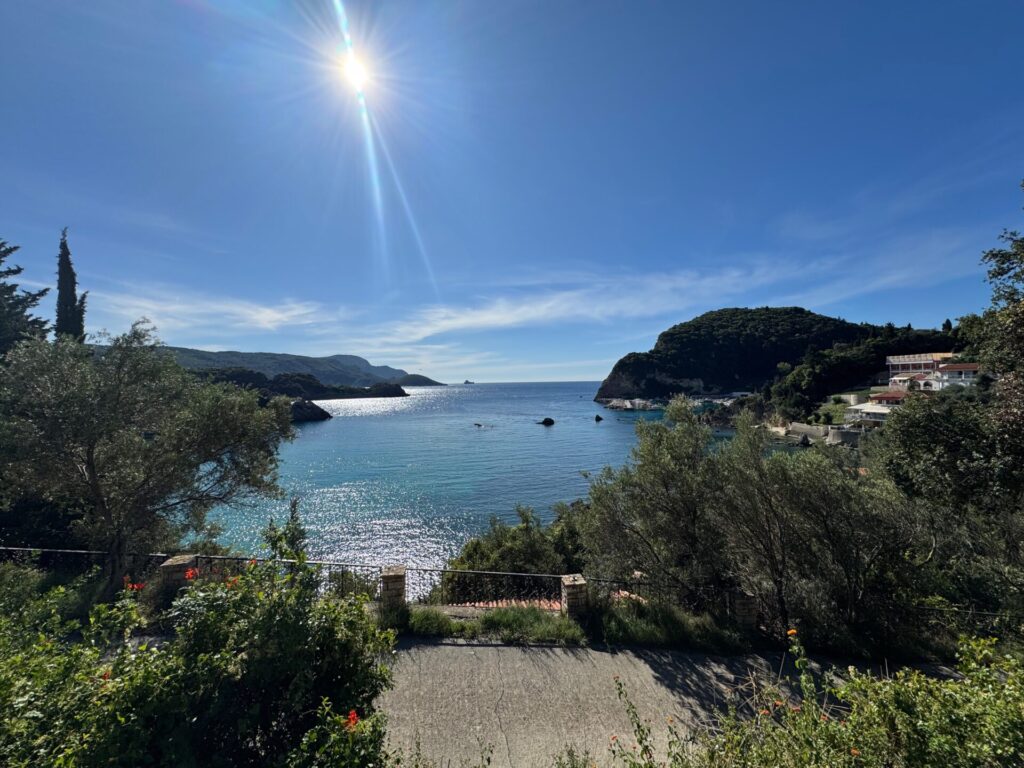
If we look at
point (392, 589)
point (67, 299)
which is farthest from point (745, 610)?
point (67, 299)

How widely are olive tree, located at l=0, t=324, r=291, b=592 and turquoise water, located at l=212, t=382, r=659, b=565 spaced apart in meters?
11.0

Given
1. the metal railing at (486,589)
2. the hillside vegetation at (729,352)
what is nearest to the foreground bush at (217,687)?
the metal railing at (486,589)

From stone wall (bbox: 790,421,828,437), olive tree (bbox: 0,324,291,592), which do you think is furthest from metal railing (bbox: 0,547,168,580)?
stone wall (bbox: 790,421,828,437)

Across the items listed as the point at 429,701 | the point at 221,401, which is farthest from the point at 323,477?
the point at 429,701

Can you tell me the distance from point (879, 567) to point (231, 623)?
11.8 m

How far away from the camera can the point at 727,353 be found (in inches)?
4737

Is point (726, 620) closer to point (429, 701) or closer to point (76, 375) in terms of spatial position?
point (429, 701)

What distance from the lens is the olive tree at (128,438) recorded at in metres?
9.59

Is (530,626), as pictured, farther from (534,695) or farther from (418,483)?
(418,483)

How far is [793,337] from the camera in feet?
376

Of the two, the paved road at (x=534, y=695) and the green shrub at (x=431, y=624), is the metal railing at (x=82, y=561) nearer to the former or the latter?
the green shrub at (x=431, y=624)

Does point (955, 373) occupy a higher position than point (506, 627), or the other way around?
point (955, 373)

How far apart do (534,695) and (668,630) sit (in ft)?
10.8

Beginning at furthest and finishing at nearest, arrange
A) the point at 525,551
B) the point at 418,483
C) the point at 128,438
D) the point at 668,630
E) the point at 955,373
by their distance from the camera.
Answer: the point at 955,373
the point at 418,483
the point at 525,551
the point at 128,438
the point at 668,630
